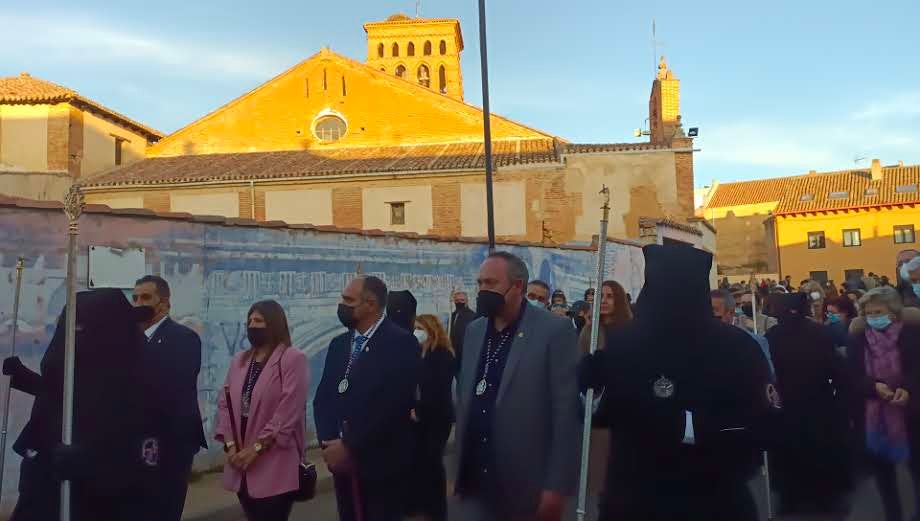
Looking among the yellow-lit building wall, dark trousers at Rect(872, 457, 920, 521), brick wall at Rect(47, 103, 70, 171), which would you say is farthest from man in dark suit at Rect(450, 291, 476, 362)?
the yellow-lit building wall

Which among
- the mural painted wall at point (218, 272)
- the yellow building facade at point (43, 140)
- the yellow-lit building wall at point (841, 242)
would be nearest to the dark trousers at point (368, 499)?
the mural painted wall at point (218, 272)

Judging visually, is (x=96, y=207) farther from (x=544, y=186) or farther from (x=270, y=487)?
(x=544, y=186)

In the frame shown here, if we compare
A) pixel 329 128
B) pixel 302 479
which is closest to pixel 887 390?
pixel 302 479

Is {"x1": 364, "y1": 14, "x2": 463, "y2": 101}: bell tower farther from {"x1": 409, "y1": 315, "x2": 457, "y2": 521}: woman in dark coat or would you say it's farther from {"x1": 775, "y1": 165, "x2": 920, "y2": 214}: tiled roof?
{"x1": 409, "y1": 315, "x2": 457, "y2": 521}: woman in dark coat

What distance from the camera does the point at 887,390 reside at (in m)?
5.93

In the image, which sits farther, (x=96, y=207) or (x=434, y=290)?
(x=434, y=290)

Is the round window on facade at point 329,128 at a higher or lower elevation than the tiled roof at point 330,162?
higher

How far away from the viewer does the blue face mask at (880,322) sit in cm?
606

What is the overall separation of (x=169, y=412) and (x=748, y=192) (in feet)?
196

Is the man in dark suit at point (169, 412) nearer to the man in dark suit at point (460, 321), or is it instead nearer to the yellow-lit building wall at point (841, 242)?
the man in dark suit at point (460, 321)

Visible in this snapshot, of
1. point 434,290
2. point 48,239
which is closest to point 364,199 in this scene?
point 434,290

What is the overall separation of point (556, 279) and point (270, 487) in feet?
42.4

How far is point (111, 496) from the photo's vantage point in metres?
4.08

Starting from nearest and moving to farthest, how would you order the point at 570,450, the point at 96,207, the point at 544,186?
the point at 570,450
the point at 96,207
the point at 544,186
